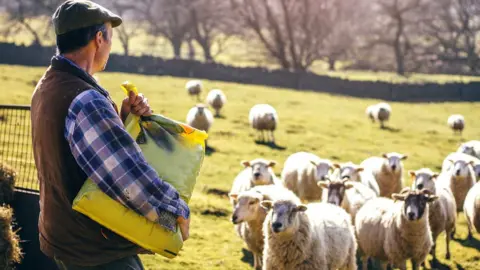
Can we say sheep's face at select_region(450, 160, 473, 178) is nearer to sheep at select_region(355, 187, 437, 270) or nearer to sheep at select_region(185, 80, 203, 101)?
sheep at select_region(355, 187, 437, 270)

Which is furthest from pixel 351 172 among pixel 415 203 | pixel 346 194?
pixel 415 203

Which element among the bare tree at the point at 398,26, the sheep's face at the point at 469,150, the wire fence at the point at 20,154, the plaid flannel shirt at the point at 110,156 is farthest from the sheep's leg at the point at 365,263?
the bare tree at the point at 398,26

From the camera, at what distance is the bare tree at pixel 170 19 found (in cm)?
5866

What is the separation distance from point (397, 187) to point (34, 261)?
9874 millimetres

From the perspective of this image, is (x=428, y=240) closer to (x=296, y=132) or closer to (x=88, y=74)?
(x=88, y=74)

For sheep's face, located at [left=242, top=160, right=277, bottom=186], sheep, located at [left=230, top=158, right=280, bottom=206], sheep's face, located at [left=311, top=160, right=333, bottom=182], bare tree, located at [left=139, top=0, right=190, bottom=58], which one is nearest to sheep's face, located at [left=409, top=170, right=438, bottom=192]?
sheep's face, located at [left=311, top=160, right=333, bottom=182]

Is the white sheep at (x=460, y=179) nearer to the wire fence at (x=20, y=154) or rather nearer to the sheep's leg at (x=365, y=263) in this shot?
the sheep's leg at (x=365, y=263)

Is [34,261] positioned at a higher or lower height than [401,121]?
higher

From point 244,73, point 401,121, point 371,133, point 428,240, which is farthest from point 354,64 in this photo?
point 428,240

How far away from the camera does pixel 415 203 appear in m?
8.88

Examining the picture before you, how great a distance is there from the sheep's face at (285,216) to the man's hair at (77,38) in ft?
14.6

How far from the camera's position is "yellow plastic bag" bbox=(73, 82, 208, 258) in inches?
101

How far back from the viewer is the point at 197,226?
11.9 metres

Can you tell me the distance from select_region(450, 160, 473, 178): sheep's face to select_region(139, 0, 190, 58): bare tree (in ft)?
154
